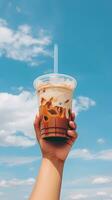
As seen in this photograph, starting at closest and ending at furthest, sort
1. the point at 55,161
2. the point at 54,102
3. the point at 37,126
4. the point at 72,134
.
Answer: the point at 55,161, the point at 72,134, the point at 54,102, the point at 37,126

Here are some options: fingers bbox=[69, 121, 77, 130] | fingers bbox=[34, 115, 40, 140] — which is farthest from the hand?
fingers bbox=[34, 115, 40, 140]

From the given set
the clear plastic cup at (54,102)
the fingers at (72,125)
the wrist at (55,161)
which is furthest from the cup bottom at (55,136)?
the wrist at (55,161)

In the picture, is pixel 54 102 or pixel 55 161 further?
pixel 54 102

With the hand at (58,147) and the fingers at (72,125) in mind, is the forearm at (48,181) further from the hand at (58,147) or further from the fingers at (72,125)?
the fingers at (72,125)

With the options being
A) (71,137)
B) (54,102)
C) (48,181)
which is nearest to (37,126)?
(54,102)

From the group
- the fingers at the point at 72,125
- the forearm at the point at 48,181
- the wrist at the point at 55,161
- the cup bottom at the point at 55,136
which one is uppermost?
the fingers at the point at 72,125

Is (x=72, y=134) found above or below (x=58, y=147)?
above

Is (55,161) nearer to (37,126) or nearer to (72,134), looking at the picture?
(72,134)
